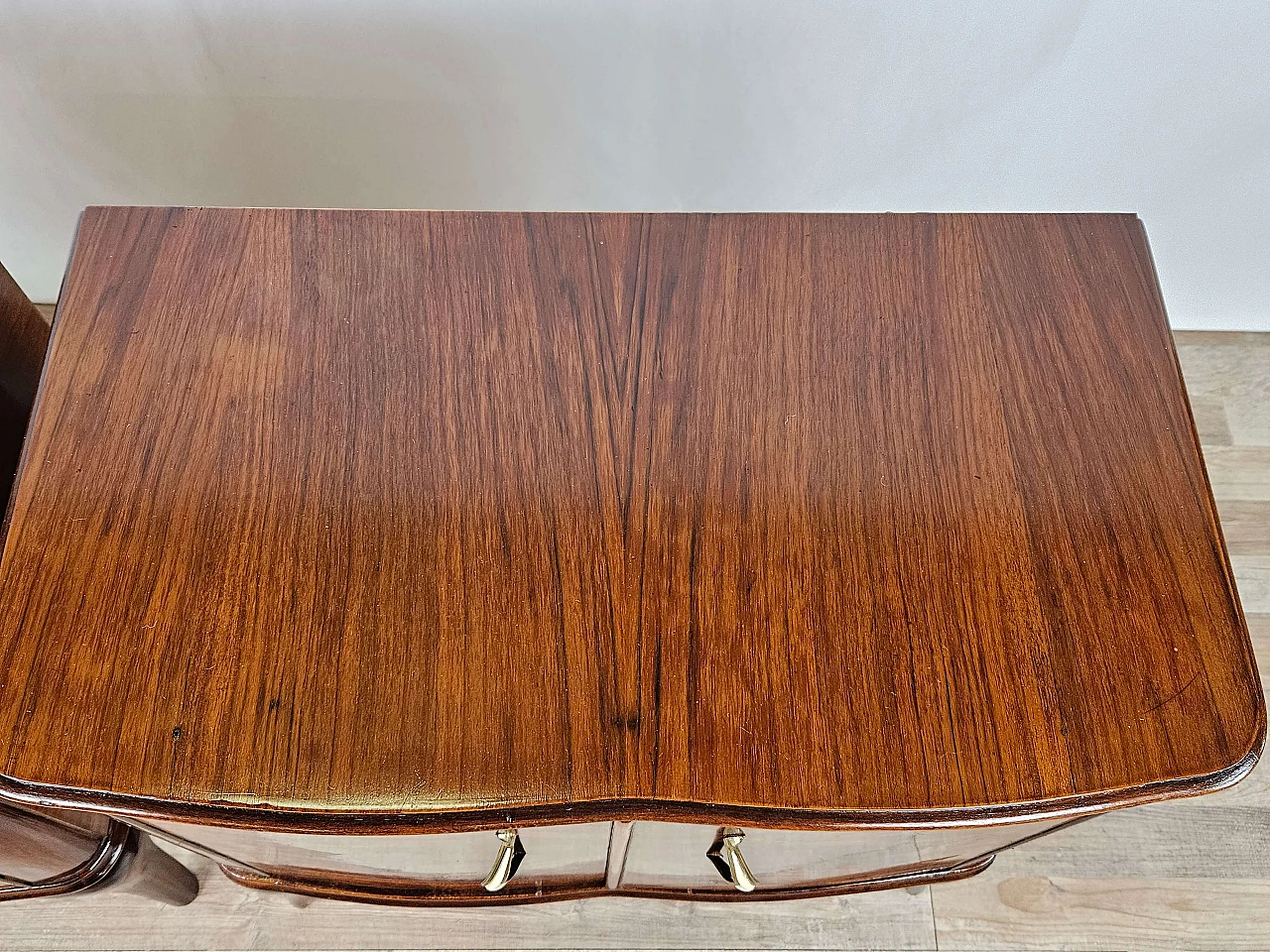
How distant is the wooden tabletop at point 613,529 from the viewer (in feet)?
1.31

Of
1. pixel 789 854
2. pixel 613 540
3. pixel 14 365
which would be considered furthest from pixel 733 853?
pixel 14 365

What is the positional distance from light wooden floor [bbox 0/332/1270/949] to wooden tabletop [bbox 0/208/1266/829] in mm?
557

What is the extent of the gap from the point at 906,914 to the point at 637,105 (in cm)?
79

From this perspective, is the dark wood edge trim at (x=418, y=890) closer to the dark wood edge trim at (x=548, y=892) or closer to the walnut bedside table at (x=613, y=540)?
the dark wood edge trim at (x=548, y=892)

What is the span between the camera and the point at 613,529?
453mm

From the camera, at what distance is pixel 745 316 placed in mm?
512

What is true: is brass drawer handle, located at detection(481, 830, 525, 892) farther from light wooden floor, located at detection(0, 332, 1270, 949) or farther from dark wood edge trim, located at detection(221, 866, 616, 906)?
light wooden floor, located at detection(0, 332, 1270, 949)

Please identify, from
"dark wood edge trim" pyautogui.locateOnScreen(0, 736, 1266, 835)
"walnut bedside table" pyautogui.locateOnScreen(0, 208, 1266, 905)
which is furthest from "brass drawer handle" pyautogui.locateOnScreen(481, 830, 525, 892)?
"dark wood edge trim" pyautogui.locateOnScreen(0, 736, 1266, 835)

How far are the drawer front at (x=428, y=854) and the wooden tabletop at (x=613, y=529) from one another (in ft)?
0.33

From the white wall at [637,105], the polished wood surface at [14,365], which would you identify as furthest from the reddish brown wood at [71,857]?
the white wall at [637,105]

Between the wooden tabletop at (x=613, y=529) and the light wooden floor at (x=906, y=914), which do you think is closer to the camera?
the wooden tabletop at (x=613, y=529)

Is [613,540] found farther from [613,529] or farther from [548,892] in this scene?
[548,892]

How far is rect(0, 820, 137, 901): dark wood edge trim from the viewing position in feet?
2.06

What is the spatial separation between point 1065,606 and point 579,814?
245mm
